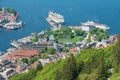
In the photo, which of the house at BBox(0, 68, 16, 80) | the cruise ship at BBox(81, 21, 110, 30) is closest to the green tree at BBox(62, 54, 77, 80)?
the house at BBox(0, 68, 16, 80)

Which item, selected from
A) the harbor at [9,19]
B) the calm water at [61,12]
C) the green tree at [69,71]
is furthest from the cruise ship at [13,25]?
the green tree at [69,71]

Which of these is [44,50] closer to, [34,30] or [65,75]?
[34,30]

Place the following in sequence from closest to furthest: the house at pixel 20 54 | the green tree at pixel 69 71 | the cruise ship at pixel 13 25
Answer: the green tree at pixel 69 71 < the house at pixel 20 54 < the cruise ship at pixel 13 25

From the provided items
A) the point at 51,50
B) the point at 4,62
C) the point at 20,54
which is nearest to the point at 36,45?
the point at 51,50

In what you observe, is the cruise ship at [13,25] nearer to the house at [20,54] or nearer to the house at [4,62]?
the house at [20,54]

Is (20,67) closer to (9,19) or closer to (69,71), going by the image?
(69,71)

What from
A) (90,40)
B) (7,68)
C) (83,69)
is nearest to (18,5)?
(90,40)

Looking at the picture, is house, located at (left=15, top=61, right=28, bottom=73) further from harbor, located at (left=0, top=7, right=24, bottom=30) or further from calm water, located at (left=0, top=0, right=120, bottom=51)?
harbor, located at (left=0, top=7, right=24, bottom=30)
